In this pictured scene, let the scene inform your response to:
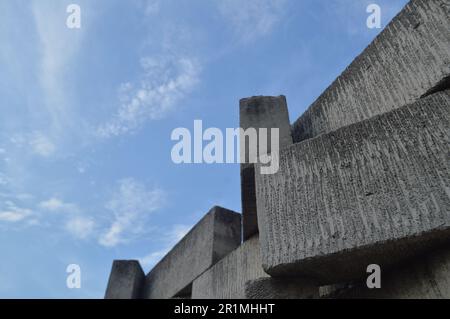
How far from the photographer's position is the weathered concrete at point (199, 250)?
342 centimetres

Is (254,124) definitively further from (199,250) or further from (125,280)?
(125,280)

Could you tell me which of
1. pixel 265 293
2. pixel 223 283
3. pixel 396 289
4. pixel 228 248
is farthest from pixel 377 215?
pixel 228 248

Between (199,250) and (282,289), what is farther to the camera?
(199,250)

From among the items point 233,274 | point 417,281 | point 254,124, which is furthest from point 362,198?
point 233,274

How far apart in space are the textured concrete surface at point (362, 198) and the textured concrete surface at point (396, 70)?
193mm

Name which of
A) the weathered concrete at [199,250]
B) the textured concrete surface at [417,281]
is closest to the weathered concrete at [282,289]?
the textured concrete surface at [417,281]

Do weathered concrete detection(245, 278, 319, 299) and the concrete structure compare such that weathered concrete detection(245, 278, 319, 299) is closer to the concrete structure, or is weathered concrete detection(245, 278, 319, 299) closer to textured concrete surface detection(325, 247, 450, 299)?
the concrete structure

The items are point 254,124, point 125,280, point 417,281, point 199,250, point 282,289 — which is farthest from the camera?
point 125,280

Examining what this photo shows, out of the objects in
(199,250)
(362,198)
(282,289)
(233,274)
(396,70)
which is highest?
(396,70)

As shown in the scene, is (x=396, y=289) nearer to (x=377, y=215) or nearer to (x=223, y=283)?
(x=377, y=215)

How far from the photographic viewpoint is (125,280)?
4449mm

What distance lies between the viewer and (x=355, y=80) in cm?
235

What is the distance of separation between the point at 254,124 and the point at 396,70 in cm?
92

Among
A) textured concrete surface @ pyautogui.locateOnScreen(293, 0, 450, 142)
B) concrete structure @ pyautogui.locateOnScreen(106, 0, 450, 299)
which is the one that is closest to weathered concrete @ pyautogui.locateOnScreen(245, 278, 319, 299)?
concrete structure @ pyautogui.locateOnScreen(106, 0, 450, 299)
